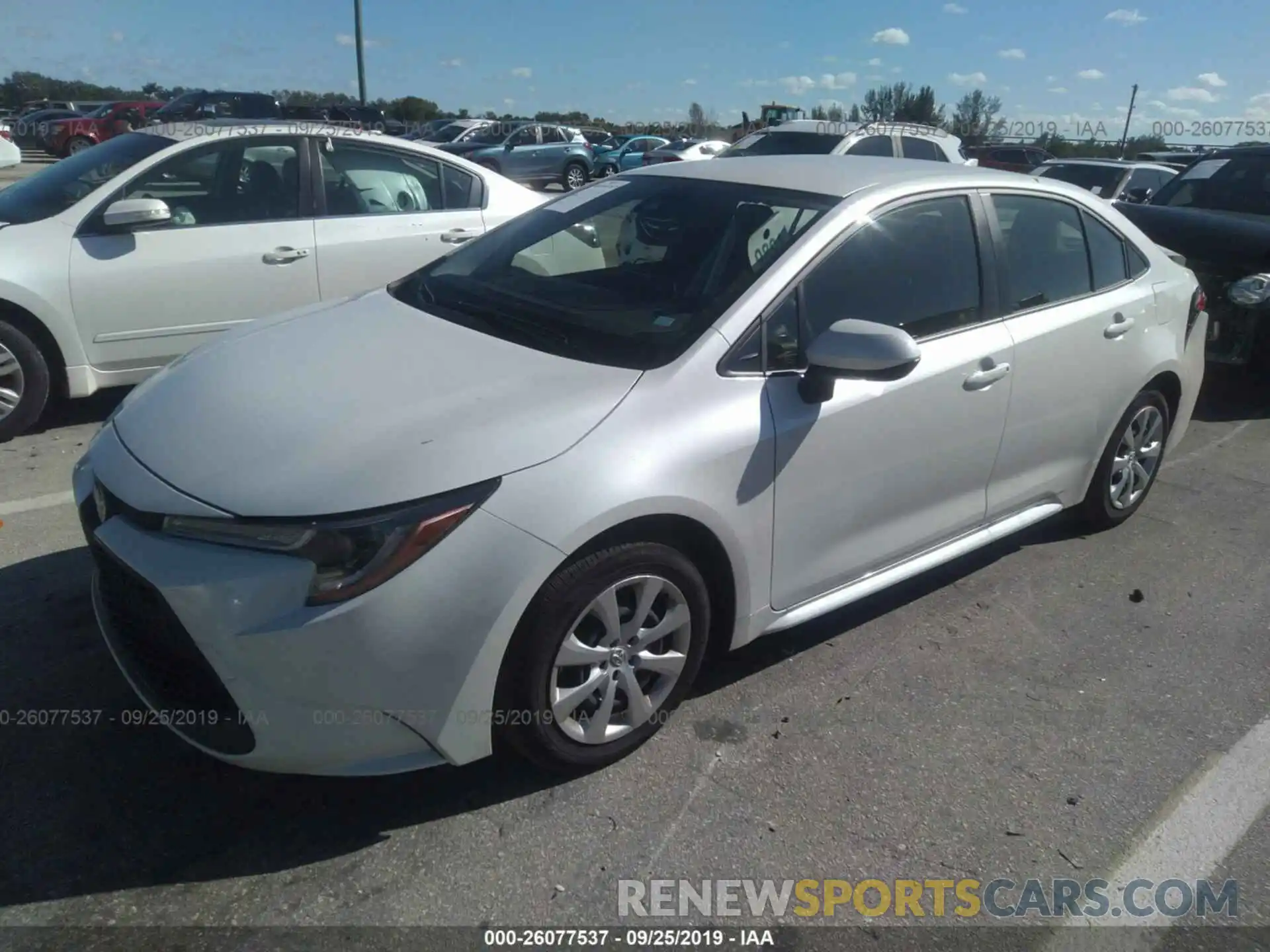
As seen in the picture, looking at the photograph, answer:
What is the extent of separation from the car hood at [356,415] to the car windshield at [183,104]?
1878 cm

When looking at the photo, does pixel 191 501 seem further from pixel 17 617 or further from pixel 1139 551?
pixel 1139 551

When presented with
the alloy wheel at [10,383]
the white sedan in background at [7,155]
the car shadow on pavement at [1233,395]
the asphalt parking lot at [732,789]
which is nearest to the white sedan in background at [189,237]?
the alloy wheel at [10,383]

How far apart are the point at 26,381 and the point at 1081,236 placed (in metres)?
5.02

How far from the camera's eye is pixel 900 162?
3.83m

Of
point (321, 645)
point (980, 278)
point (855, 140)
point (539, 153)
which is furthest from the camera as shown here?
point (539, 153)

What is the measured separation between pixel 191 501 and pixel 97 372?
3.41m

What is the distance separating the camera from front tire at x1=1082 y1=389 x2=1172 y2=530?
14.3ft

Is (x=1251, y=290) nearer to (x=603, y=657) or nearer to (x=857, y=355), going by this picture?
(x=857, y=355)

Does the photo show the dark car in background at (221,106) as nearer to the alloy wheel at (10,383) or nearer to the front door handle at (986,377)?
the alloy wheel at (10,383)

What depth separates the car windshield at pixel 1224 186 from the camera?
7.73 meters

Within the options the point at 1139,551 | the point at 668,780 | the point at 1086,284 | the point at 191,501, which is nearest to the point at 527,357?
the point at 191,501

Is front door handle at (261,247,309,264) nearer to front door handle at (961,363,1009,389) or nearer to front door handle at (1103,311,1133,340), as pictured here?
front door handle at (961,363,1009,389)

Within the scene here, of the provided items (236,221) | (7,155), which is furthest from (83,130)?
(236,221)

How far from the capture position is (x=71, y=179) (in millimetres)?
5465
